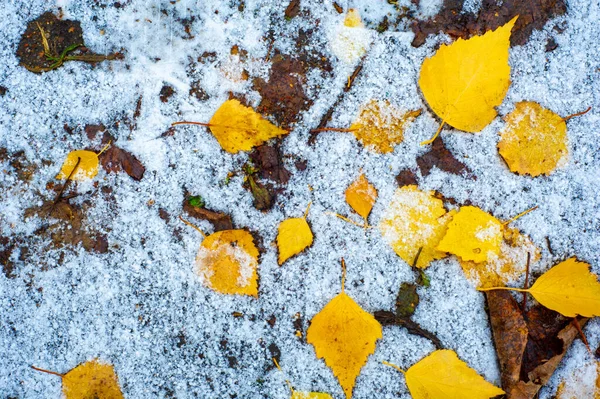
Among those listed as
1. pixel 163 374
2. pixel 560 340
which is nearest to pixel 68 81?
pixel 163 374

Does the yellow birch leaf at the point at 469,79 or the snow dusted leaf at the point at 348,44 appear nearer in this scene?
the yellow birch leaf at the point at 469,79

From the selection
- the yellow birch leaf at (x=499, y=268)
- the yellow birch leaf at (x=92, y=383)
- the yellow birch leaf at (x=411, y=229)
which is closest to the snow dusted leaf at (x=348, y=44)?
the yellow birch leaf at (x=411, y=229)

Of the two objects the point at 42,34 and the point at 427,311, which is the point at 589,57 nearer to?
the point at 427,311

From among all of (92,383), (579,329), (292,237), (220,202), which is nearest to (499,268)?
(579,329)

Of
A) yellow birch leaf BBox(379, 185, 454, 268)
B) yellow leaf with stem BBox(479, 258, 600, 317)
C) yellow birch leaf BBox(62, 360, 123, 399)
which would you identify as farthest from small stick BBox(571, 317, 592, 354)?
yellow birch leaf BBox(62, 360, 123, 399)

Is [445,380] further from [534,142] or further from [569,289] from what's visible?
[534,142]

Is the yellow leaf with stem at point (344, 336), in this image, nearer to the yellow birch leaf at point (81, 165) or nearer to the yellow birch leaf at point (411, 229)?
the yellow birch leaf at point (411, 229)
